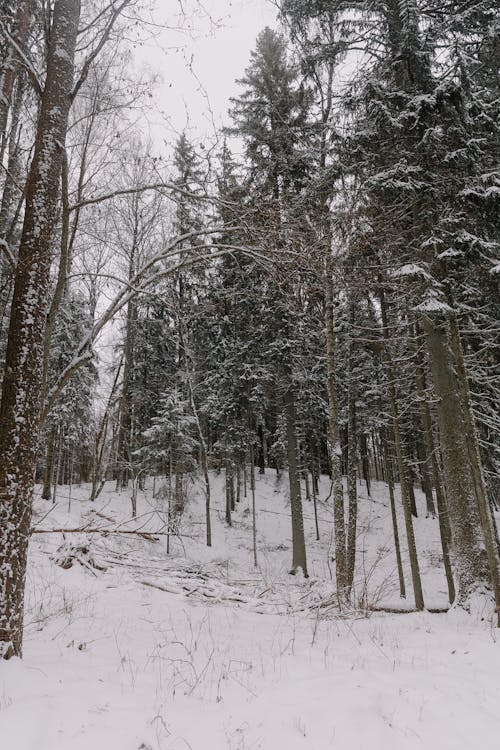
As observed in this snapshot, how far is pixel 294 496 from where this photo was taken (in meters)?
15.6

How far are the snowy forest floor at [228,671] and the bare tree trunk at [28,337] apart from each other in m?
0.76

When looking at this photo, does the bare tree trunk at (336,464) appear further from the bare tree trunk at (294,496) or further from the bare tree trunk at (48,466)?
the bare tree trunk at (48,466)

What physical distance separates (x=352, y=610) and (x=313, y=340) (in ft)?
36.8

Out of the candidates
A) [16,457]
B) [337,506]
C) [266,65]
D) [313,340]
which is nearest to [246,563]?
[337,506]

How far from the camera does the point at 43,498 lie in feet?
60.5

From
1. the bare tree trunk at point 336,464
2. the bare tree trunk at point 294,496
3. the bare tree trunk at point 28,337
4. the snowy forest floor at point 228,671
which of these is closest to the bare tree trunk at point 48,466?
the bare tree trunk at point 294,496

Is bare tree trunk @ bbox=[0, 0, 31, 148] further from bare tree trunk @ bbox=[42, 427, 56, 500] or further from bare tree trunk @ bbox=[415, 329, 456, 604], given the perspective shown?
bare tree trunk @ bbox=[42, 427, 56, 500]

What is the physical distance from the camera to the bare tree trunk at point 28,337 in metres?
3.59

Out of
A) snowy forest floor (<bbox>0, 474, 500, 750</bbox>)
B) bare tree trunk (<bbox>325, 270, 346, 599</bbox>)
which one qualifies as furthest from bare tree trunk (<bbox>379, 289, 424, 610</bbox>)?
snowy forest floor (<bbox>0, 474, 500, 750</bbox>)

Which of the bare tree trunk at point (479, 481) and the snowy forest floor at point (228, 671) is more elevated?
the bare tree trunk at point (479, 481)

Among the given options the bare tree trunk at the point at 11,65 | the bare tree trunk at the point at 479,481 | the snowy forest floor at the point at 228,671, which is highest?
the bare tree trunk at the point at 11,65

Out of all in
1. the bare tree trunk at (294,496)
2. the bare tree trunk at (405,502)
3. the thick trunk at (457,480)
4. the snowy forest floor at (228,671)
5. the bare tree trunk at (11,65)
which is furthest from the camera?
the bare tree trunk at (294,496)

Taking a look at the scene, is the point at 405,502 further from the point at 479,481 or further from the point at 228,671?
the point at 228,671

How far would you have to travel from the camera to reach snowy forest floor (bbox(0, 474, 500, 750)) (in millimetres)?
2684
